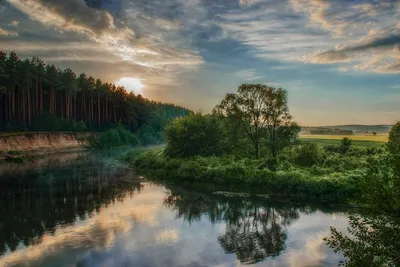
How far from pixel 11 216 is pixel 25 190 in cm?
955

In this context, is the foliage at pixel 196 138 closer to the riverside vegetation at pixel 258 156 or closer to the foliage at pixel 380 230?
the riverside vegetation at pixel 258 156

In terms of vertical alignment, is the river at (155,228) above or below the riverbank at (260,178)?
below

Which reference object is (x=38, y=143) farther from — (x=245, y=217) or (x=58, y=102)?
(x=245, y=217)

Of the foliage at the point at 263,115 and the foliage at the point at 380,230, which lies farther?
the foliage at the point at 263,115

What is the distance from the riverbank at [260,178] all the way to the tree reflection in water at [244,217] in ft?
9.92

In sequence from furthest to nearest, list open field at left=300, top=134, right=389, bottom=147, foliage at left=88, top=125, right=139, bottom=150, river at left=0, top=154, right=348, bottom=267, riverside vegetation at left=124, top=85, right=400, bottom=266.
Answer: foliage at left=88, top=125, right=139, bottom=150 < open field at left=300, top=134, right=389, bottom=147 < riverside vegetation at left=124, top=85, right=400, bottom=266 < river at left=0, top=154, right=348, bottom=267

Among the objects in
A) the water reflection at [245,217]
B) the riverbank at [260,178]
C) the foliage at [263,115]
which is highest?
the foliage at [263,115]

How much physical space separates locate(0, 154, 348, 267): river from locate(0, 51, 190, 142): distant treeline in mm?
49016

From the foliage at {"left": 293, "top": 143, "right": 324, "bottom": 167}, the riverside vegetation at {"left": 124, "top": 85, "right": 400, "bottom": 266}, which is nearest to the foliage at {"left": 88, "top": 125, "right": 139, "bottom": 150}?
the riverside vegetation at {"left": 124, "top": 85, "right": 400, "bottom": 266}

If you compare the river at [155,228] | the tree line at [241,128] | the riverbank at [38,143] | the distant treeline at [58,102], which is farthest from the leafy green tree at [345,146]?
the distant treeline at [58,102]

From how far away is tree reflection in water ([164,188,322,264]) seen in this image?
1775 cm

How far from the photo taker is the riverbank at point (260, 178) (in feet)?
90.4

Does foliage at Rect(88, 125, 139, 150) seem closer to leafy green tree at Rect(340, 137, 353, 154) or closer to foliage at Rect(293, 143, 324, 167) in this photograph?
leafy green tree at Rect(340, 137, 353, 154)

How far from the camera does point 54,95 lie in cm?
9006
